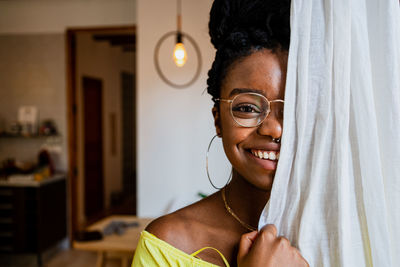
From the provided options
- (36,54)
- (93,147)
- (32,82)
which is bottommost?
(93,147)

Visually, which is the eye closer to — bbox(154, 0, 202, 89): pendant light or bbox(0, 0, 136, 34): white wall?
bbox(154, 0, 202, 89): pendant light

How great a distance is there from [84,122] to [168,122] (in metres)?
2.67

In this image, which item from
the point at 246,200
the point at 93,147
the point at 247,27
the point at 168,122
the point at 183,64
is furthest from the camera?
the point at 93,147

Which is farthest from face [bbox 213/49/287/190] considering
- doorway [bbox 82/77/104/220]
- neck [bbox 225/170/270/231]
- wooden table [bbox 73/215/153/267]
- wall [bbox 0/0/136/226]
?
doorway [bbox 82/77/104/220]

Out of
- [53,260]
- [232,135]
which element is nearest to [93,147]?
[53,260]

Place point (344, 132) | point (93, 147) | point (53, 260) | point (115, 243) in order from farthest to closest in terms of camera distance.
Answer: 1. point (93, 147)
2. point (53, 260)
3. point (115, 243)
4. point (344, 132)

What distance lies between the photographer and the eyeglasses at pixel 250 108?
617mm

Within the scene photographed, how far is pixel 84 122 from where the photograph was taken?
554cm

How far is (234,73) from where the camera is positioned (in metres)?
0.66

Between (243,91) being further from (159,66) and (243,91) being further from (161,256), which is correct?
(159,66)

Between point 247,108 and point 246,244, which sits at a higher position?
point 247,108

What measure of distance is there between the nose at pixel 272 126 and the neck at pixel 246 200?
219mm

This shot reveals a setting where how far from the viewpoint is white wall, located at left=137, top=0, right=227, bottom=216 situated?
3389 mm

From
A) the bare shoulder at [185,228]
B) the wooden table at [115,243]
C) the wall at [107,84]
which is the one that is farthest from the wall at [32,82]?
the bare shoulder at [185,228]
